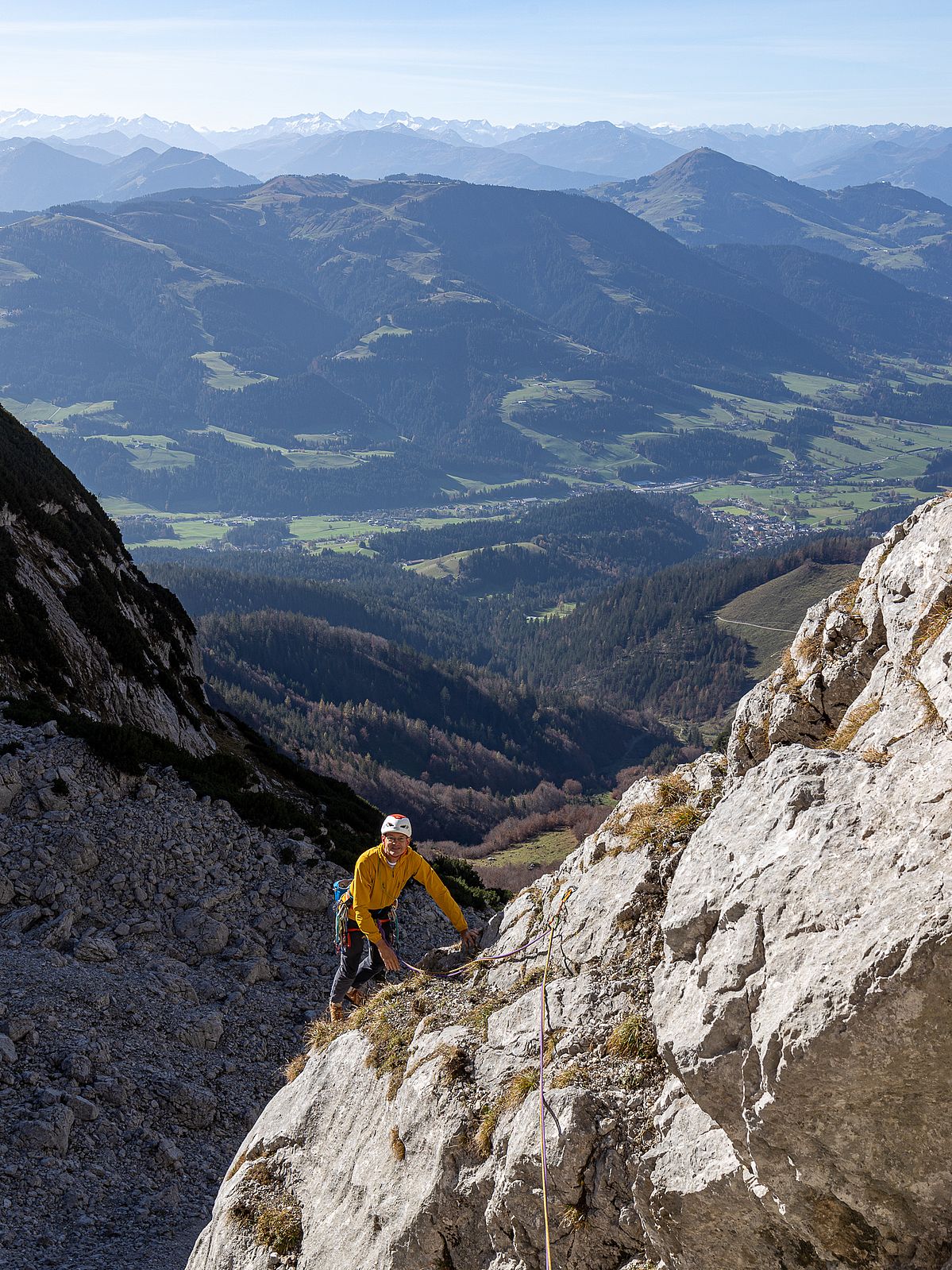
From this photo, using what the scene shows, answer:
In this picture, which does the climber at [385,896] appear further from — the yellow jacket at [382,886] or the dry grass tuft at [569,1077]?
the dry grass tuft at [569,1077]

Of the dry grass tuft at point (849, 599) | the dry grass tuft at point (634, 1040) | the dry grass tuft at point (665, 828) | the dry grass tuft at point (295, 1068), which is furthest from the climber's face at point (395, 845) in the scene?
the dry grass tuft at point (849, 599)

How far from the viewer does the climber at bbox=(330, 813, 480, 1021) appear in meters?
15.4

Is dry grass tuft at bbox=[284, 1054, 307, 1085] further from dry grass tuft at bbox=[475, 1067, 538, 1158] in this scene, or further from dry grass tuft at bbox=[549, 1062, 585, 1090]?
dry grass tuft at bbox=[549, 1062, 585, 1090]

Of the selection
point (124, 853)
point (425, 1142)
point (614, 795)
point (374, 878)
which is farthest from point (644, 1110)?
point (614, 795)

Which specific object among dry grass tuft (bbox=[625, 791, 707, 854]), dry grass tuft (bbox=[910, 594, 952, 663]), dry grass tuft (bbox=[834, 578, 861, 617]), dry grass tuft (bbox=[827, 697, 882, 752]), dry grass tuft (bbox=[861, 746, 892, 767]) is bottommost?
dry grass tuft (bbox=[625, 791, 707, 854])

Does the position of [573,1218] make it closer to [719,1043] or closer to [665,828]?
[719,1043]

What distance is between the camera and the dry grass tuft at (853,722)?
11.3 metres

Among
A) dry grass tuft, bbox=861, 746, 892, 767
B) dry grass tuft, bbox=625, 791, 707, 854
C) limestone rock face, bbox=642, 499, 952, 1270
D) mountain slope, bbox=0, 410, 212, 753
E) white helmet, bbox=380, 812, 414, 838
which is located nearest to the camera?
limestone rock face, bbox=642, 499, 952, 1270

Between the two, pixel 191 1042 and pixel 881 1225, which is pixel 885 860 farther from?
pixel 191 1042

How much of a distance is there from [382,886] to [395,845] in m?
0.98

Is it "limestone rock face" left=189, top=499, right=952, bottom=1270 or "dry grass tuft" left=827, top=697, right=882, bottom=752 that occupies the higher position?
"dry grass tuft" left=827, top=697, right=882, bottom=752

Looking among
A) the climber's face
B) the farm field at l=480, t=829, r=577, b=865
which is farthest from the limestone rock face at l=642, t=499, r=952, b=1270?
the farm field at l=480, t=829, r=577, b=865

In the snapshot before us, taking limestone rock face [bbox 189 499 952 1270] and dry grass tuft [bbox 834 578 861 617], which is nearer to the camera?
limestone rock face [bbox 189 499 952 1270]

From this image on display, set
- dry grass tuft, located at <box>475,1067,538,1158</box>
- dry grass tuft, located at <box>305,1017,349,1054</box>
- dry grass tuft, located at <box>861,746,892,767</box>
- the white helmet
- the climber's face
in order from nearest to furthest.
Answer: dry grass tuft, located at <box>861,746,892,767</box> → dry grass tuft, located at <box>475,1067,538,1158</box> → the white helmet → the climber's face → dry grass tuft, located at <box>305,1017,349,1054</box>
